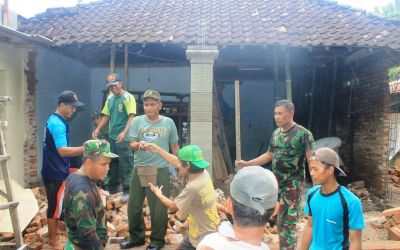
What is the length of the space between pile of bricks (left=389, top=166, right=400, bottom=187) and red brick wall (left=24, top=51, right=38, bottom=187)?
8.71 m

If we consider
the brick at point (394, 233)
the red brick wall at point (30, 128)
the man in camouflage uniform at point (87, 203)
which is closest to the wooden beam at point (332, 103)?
the brick at point (394, 233)

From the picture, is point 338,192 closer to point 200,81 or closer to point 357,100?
point 200,81

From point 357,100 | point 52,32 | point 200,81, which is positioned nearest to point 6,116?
point 52,32

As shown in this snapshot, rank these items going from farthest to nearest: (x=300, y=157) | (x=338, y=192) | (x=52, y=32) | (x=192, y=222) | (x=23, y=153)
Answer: (x=52, y=32)
(x=23, y=153)
(x=300, y=157)
(x=192, y=222)
(x=338, y=192)

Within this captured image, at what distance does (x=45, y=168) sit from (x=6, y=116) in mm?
2978

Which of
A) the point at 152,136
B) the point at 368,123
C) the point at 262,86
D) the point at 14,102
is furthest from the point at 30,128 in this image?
the point at 368,123

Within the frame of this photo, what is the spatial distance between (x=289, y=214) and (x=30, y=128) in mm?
5462

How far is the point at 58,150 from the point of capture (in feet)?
13.4

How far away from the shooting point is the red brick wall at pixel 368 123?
7.87 meters

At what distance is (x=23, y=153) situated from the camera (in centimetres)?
713

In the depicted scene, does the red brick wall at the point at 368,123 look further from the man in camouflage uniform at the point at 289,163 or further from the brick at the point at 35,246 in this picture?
the brick at the point at 35,246

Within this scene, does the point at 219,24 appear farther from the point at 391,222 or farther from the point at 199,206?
the point at 199,206

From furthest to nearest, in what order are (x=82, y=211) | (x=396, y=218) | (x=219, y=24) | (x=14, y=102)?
(x=219, y=24)
(x=14, y=102)
(x=396, y=218)
(x=82, y=211)

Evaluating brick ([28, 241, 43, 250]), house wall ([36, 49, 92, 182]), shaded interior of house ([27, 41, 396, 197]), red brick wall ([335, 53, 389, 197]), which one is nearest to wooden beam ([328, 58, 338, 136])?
shaded interior of house ([27, 41, 396, 197])
